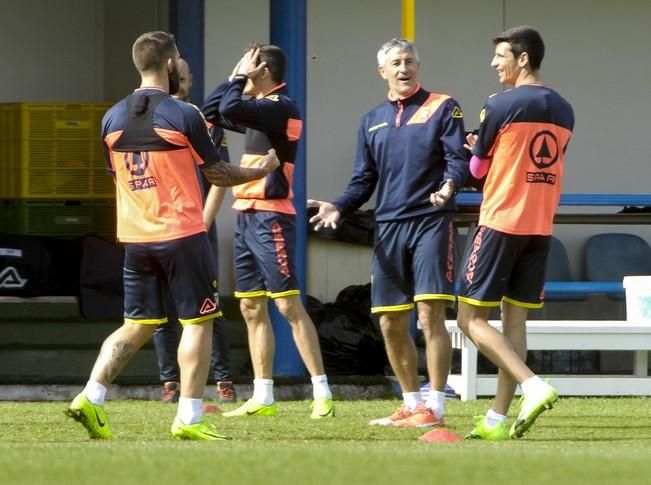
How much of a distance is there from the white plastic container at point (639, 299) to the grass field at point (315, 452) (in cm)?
153

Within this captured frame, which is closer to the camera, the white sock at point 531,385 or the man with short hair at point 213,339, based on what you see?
the white sock at point 531,385

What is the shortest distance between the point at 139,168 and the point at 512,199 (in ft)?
5.41

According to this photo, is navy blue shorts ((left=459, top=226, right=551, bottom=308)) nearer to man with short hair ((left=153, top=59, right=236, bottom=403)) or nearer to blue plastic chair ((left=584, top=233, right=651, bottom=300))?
man with short hair ((left=153, top=59, right=236, bottom=403))

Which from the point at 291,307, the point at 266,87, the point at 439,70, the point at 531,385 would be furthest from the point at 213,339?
the point at 439,70

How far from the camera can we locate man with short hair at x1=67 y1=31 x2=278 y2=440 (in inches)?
287

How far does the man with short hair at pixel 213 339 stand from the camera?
30.5ft

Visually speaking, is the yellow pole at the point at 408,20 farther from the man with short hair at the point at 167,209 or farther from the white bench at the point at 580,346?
the man with short hair at the point at 167,209

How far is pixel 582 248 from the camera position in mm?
14031

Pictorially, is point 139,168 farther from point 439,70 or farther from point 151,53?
point 439,70

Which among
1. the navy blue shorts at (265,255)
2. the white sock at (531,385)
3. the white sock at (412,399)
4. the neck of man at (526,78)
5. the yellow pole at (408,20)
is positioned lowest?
the white sock at (412,399)

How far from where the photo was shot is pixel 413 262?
27.1 feet

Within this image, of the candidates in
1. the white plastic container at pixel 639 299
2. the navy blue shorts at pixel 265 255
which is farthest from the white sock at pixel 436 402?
the white plastic container at pixel 639 299

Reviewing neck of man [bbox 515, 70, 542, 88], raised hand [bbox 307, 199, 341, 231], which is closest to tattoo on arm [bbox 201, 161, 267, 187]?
raised hand [bbox 307, 199, 341, 231]

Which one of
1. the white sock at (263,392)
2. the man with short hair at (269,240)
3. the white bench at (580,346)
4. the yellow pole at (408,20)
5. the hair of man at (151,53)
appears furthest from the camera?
the yellow pole at (408,20)
